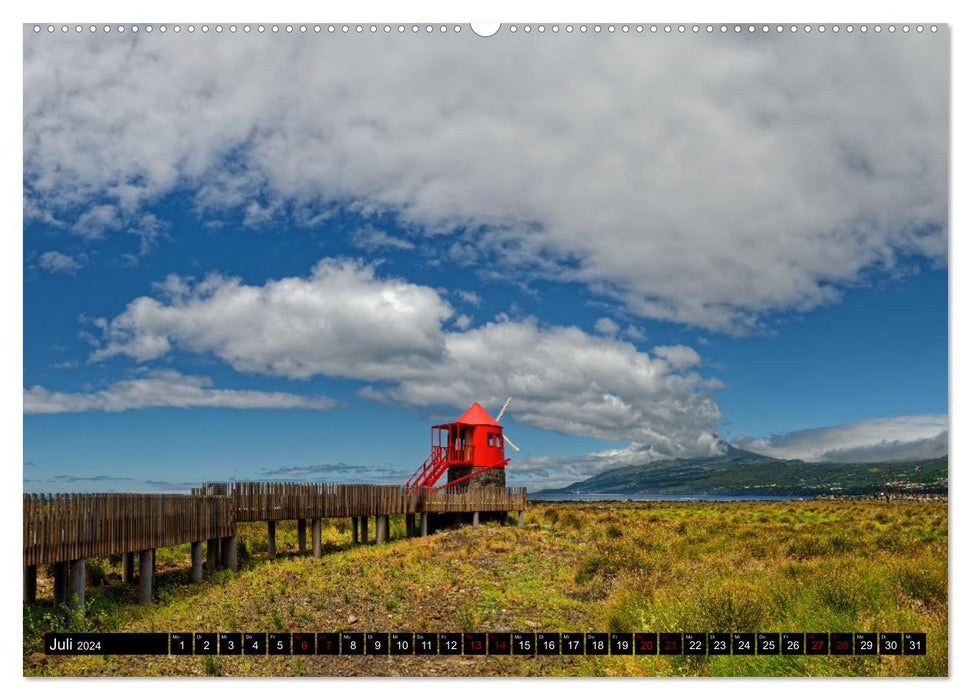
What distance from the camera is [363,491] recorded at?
3008 centimetres

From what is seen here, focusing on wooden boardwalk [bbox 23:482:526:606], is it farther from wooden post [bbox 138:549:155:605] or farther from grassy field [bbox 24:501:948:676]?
grassy field [bbox 24:501:948:676]

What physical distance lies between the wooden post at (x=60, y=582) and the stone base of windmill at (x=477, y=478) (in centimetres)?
1998

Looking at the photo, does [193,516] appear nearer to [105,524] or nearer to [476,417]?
[105,524]

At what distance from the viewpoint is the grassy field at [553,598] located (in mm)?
10172

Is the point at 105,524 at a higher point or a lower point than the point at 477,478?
higher

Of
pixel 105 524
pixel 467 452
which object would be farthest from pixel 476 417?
pixel 105 524

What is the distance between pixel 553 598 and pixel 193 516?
10.3 metres

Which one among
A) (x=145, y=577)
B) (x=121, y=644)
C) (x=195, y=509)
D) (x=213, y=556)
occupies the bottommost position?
(x=213, y=556)

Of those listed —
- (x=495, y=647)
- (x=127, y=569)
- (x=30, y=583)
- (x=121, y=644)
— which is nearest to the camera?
→ (x=121, y=644)

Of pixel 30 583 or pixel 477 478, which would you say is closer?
pixel 30 583

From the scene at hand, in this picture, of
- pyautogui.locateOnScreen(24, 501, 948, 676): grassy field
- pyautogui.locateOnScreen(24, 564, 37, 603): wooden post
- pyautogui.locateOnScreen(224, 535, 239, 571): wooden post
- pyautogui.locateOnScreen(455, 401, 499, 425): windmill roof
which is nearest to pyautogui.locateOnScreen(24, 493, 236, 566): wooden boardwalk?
pyautogui.locateOnScreen(24, 501, 948, 676): grassy field

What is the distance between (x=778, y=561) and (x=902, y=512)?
22679mm

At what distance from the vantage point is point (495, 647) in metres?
10.2

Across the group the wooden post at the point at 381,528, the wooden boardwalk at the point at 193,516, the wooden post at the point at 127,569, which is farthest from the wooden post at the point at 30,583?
the wooden post at the point at 381,528
